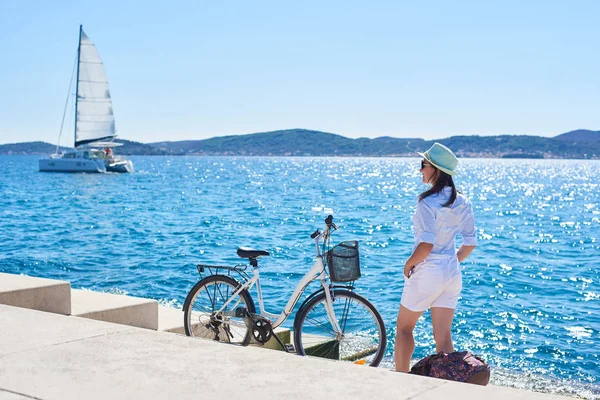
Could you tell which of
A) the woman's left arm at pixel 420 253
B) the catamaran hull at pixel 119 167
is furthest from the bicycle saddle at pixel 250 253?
the catamaran hull at pixel 119 167

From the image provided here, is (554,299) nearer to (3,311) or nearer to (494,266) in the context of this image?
(494,266)

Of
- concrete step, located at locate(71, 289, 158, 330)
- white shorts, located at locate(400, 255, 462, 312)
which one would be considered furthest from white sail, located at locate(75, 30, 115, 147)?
white shorts, located at locate(400, 255, 462, 312)

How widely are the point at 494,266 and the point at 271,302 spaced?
977 cm

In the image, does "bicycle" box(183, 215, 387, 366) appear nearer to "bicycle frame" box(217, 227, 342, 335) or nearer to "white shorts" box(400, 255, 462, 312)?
"bicycle frame" box(217, 227, 342, 335)

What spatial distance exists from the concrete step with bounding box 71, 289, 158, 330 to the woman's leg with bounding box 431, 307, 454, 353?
9.75ft

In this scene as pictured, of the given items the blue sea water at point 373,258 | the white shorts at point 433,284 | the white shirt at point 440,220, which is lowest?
the blue sea water at point 373,258

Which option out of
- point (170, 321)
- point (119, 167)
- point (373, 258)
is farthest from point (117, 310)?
point (119, 167)

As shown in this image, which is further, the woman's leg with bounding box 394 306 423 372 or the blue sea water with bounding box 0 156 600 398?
the blue sea water with bounding box 0 156 600 398

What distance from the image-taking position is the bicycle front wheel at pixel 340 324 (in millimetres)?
5973

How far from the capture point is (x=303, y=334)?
20.3ft

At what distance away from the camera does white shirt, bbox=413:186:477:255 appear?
505 centimetres

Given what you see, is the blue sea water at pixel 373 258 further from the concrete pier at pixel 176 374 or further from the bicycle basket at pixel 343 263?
the concrete pier at pixel 176 374

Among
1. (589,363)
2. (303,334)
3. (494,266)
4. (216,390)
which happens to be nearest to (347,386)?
(216,390)

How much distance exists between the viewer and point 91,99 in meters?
79.2
